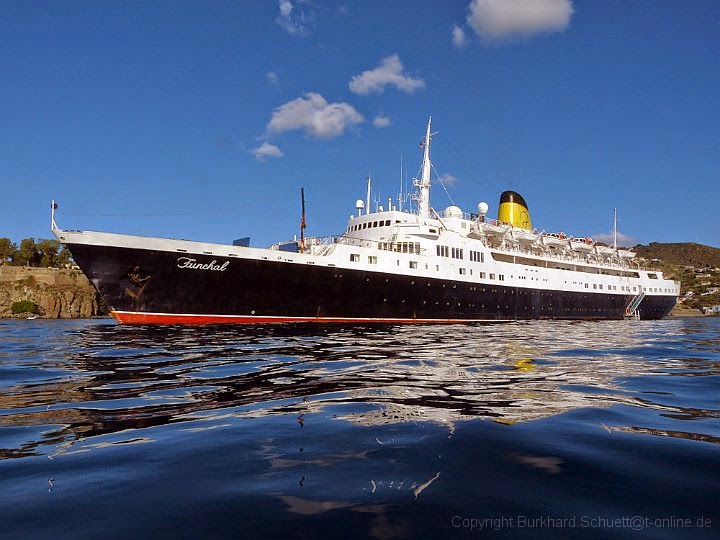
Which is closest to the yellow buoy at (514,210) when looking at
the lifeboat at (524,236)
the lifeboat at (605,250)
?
the lifeboat at (524,236)

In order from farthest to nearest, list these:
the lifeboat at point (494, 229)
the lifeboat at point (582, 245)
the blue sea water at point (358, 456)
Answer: the lifeboat at point (582, 245) → the lifeboat at point (494, 229) → the blue sea water at point (358, 456)

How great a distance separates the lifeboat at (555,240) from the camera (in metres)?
47.2

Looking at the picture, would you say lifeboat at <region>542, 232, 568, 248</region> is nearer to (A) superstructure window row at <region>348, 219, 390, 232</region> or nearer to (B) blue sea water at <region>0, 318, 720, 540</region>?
(A) superstructure window row at <region>348, 219, 390, 232</region>

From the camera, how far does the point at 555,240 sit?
155 ft

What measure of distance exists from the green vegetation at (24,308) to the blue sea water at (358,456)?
79525 mm

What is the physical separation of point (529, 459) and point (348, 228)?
3749cm

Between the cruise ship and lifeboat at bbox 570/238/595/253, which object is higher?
lifeboat at bbox 570/238/595/253

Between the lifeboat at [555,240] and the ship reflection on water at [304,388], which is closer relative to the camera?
the ship reflection on water at [304,388]

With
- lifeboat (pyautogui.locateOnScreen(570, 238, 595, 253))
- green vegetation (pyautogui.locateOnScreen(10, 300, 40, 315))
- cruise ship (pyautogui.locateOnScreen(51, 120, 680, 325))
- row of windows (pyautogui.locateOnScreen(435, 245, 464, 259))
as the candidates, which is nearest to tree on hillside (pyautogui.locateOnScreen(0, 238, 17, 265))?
green vegetation (pyautogui.locateOnScreen(10, 300, 40, 315))

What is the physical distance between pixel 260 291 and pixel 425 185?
2014cm

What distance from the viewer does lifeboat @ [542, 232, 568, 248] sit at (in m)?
47.2

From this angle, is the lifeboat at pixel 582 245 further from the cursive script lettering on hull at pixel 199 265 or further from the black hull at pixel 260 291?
the cursive script lettering on hull at pixel 199 265

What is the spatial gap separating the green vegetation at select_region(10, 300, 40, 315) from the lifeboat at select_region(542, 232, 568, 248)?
77056 millimetres

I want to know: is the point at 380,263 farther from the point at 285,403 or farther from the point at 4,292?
the point at 4,292
